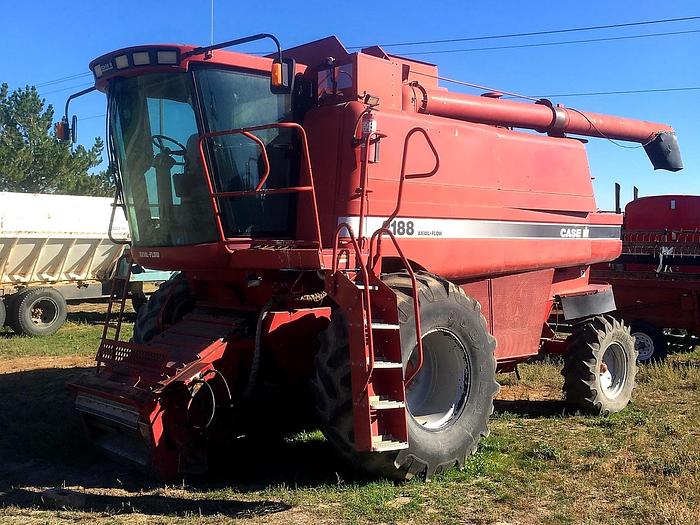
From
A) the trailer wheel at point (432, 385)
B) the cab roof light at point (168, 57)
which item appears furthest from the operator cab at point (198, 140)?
the trailer wheel at point (432, 385)

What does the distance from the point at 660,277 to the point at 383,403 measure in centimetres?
749

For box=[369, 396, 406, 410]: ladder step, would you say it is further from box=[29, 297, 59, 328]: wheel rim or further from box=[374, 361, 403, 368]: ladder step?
box=[29, 297, 59, 328]: wheel rim

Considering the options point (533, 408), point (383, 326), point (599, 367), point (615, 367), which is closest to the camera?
point (383, 326)

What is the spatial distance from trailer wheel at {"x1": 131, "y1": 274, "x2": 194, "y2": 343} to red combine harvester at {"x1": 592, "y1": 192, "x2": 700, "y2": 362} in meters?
7.08

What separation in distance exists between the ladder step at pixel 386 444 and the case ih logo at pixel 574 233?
132 inches

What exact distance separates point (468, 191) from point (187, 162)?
7.87 ft

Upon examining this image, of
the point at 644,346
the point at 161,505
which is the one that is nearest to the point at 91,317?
the point at 644,346

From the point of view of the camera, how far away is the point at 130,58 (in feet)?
17.3

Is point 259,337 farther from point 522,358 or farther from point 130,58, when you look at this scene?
point 522,358

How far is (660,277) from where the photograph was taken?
1052 cm

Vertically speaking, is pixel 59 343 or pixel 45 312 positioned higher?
pixel 45 312

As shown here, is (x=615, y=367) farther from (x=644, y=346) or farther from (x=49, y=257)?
(x=49, y=257)

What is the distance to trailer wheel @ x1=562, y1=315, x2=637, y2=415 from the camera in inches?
274

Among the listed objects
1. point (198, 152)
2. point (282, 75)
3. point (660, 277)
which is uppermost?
point (282, 75)
